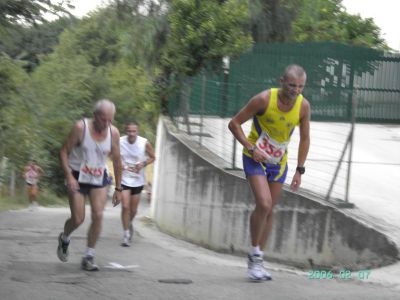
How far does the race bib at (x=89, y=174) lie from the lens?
8617mm

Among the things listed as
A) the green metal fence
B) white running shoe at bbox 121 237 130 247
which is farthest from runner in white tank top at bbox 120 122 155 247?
the green metal fence

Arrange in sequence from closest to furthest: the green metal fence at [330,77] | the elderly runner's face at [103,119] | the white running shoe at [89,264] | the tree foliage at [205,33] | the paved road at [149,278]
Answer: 1. the paved road at [149,278]
2. the elderly runner's face at [103,119]
3. the white running shoe at [89,264]
4. the green metal fence at [330,77]
5. the tree foliage at [205,33]

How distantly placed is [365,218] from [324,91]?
8.54 m

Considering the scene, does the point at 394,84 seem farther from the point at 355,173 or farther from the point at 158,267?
the point at 158,267

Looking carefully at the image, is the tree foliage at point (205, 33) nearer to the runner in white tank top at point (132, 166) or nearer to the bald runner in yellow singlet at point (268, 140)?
the runner in white tank top at point (132, 166)

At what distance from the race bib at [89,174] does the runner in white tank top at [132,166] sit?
391 cm

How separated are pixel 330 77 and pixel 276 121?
1138 cm

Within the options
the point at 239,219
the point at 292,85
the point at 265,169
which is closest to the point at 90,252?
the point at 265,169

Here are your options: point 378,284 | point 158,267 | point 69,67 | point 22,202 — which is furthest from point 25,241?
point 69,67

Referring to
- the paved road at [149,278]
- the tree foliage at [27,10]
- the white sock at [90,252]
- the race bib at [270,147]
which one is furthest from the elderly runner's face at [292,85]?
the tree foliage at [27,10]

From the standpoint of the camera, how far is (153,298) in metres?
7.02

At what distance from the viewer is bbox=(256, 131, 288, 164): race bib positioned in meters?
7.75

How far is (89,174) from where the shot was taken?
28.3 ft

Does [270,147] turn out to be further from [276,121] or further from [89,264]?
[89,264]
